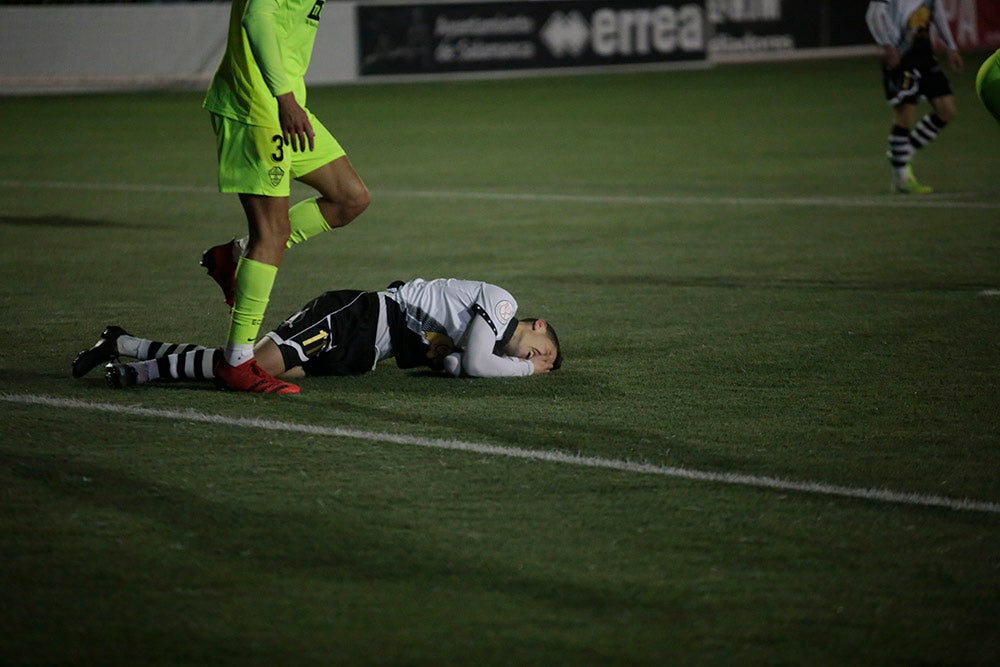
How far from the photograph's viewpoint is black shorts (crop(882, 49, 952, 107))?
1320cm

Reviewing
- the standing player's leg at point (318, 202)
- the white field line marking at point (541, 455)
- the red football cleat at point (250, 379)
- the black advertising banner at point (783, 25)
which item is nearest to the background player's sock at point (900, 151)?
the standing player's leg at point (318, 202)

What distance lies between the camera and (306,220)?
6855 mm

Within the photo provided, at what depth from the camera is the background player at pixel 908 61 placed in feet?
43.1

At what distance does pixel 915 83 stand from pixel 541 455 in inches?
360

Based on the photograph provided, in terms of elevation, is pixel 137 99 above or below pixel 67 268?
above

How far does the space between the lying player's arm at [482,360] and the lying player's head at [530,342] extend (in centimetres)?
6

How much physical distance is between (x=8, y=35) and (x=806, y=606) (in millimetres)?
27231

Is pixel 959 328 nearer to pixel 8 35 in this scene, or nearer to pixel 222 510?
pixel 222 510

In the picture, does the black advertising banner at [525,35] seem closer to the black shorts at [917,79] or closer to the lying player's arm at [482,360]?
the black shorts at [917,79]

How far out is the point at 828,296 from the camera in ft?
27.7

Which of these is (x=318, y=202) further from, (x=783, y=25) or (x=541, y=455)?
(x=783, y=25)

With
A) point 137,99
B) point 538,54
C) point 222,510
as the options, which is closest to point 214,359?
point 222,510

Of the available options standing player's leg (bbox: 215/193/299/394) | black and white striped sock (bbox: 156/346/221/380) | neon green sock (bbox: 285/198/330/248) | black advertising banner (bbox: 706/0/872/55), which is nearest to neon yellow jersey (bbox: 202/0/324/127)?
standing player's leg (bbox: 215/193/299/394)

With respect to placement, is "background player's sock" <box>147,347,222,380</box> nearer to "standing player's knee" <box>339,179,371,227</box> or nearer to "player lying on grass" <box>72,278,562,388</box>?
"player lying on grass" <box>72,278,562,388</box>
